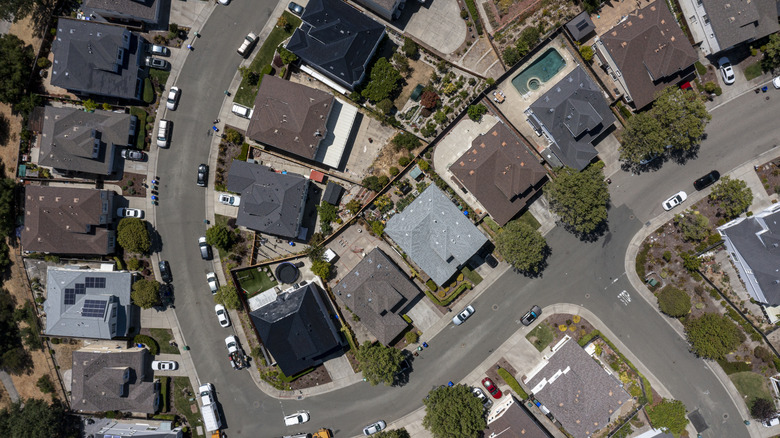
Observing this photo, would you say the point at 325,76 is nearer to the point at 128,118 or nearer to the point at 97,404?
the point at 128,118

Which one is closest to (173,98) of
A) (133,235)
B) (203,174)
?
(203,174)

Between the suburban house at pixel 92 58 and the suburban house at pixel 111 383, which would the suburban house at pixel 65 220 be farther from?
Result: the suburban house at pixel 111 383

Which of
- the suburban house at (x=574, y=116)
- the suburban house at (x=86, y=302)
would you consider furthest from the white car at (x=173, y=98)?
the suburban house at (x=574, y=116)

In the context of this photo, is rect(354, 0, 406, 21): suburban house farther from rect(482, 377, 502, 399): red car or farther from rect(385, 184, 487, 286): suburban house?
rect(482, 377, 502, 399): red car

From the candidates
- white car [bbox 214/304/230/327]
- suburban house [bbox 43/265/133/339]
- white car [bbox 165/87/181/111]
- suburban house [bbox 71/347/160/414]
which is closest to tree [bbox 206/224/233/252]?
white car [bbox 214/304/230/327]

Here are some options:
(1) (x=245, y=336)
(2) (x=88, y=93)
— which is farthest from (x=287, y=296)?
(2) (x=88, y=93)

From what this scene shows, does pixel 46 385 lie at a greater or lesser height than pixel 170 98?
lesser
